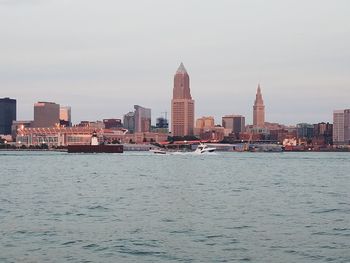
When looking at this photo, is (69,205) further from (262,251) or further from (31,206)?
(262,251)

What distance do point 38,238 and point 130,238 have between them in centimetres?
379

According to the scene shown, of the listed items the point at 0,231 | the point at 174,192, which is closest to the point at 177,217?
the point at 0,231

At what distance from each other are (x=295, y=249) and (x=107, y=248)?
716 centimetres

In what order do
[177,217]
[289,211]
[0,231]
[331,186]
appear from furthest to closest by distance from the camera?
[331,186] < [289,211] < [177,217] < [0,231]

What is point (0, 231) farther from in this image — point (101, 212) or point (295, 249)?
point (295, 249)

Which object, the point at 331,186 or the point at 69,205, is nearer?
the point at 69,205

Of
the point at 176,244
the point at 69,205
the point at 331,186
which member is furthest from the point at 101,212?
the point at 331,186

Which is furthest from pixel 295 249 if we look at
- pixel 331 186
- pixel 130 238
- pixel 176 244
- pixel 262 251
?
pixel 331 186

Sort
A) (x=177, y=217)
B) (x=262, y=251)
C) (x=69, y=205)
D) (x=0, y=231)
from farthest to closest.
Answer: (x=69, y=205)
(x=177, y=217)
(x=0, y=231)
(x=262, y=251)

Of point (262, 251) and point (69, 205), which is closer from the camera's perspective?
point (262, 251)

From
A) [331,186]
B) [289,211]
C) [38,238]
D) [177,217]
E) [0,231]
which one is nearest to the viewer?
[38,238]

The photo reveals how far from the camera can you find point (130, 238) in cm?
2617

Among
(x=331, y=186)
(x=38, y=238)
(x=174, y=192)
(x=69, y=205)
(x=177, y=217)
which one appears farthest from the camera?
(x=331, y=186)

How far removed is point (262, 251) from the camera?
23.6 metres
